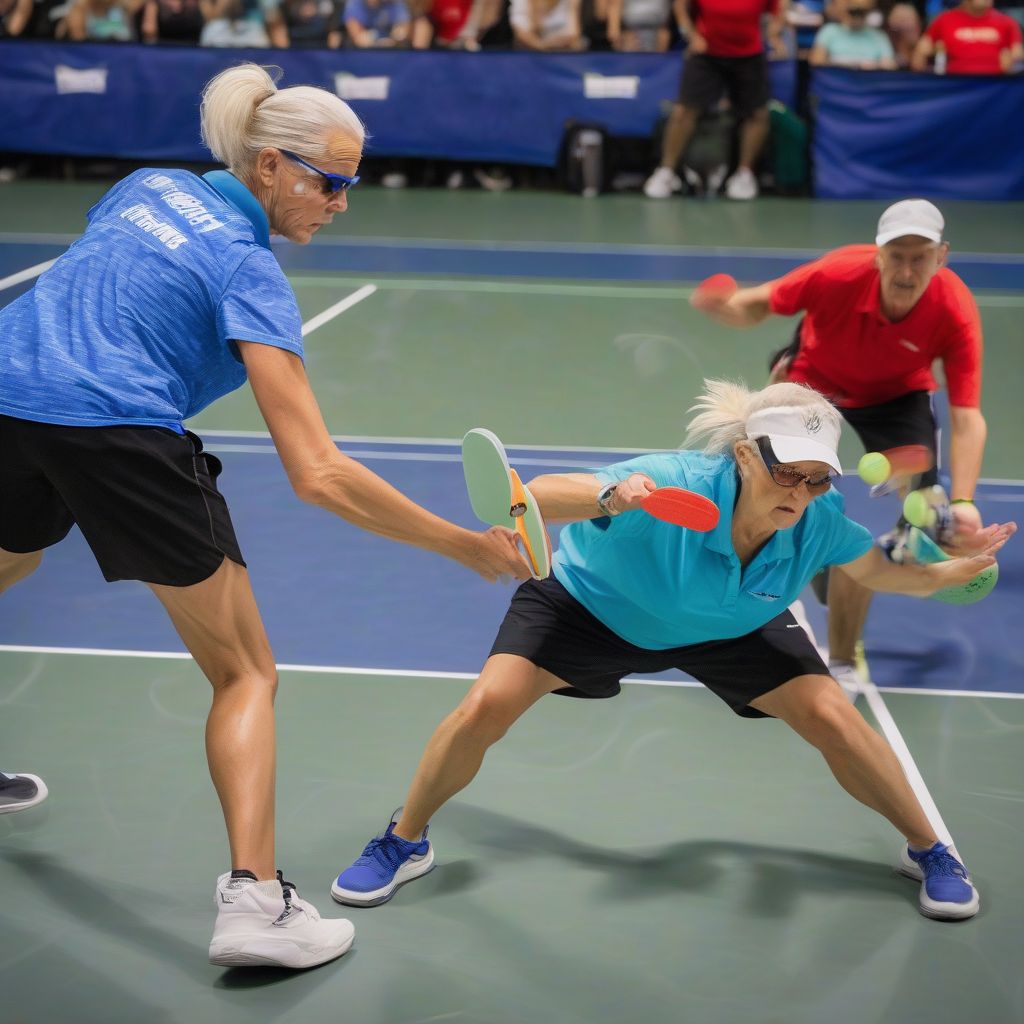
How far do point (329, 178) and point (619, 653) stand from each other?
1.44 metres

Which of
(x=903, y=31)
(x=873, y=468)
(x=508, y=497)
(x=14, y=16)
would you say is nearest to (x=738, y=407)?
(x=508, y=497)

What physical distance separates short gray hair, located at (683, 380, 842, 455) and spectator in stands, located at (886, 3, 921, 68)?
39.6 feet

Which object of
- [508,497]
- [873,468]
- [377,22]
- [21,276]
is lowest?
[21,276]

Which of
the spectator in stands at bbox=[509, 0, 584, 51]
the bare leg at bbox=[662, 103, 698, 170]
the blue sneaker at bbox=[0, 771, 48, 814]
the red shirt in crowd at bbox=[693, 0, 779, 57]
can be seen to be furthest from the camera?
the spectator in stands at bbox=[509, 0, 584, 51]

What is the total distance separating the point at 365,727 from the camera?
4.90m

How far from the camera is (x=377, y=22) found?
15.4 metres

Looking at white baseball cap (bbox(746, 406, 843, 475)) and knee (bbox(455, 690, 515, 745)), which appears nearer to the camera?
white baseball cap (bbox(746, 406, 843, 475))

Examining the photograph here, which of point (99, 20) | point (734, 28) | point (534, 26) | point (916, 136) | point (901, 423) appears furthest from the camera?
point (99, 20)

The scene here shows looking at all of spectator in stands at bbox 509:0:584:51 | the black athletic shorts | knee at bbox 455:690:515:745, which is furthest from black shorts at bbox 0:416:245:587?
spectator in stands at bbox 509:0:584:51

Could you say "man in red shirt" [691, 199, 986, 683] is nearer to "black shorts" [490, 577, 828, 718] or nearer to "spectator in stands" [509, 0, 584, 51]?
"black shorts" [490, 577, 828, 718]

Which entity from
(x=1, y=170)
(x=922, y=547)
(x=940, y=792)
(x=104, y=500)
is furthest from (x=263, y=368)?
(x=1, y=170)

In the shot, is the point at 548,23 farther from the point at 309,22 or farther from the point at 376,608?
the point at 376,608

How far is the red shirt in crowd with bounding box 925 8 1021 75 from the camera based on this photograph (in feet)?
47.5

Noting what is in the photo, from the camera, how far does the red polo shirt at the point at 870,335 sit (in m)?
5.24
